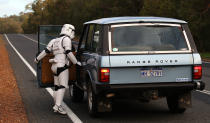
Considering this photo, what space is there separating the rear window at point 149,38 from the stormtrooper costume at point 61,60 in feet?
4.24

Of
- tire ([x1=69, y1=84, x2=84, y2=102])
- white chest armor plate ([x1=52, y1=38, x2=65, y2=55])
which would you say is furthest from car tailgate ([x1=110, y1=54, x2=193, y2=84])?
tire ([x1=69, y1=84, x2=84, y2=102])

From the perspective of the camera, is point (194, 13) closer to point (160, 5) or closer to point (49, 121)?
point (160, 5)

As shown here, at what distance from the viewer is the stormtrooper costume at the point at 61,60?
842 centimetres

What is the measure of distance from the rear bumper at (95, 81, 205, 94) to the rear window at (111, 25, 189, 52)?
610 mm

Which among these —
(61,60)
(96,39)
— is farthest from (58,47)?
(96,39)

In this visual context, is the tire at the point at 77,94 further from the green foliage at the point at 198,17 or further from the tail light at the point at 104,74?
the green foliage at the point at 198,17

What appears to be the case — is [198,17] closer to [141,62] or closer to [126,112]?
[126,112]

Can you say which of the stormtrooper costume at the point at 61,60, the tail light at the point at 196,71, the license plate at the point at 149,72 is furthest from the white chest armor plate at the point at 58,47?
the tail light at the point at 196,71

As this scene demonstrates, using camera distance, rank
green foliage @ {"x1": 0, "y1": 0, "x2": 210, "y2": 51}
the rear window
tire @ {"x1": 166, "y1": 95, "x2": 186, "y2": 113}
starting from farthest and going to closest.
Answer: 1. green foliage @ {"x1": 0, "y1": 0, "x2": 210, "y2": 51}
2. tire @ {"x1": 166, "y1": 95, "x2": 186, "y2": 113}
3. the rear window

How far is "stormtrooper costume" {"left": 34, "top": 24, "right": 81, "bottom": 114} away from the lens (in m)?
8.42

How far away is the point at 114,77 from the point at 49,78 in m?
2.16

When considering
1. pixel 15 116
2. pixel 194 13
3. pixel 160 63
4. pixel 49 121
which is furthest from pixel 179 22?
pixel 194 13

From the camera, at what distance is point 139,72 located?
24.1ft

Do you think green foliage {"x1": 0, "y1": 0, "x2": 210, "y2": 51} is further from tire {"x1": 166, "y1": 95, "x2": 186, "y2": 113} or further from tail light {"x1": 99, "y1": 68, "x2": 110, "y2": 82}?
tail light {"x1": 99, "y1": 68, "x2": 110, "y2": 82}
